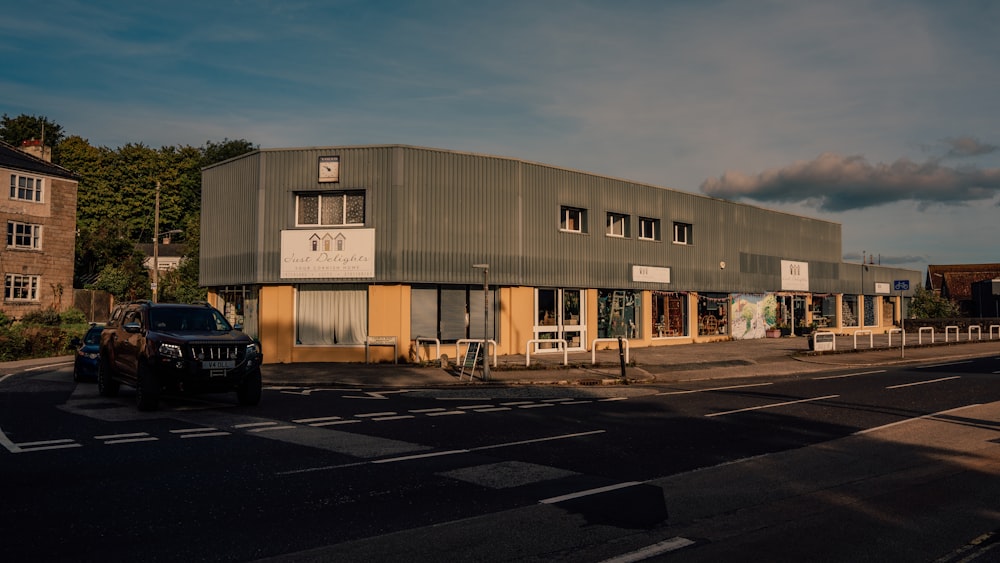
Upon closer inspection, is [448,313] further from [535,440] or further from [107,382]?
[535,440]

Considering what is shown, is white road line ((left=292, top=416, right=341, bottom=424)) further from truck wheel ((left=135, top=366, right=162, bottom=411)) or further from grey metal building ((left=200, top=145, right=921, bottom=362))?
grey metal building ((left=200, top=145, right=921, bottom=362))

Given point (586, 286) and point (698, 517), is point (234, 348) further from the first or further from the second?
point (586, 286)

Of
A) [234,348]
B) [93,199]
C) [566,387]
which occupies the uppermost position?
[93,199]

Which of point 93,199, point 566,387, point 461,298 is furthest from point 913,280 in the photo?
point 93,199

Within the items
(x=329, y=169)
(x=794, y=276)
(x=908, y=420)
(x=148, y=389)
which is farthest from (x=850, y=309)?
(x=148, y=389)

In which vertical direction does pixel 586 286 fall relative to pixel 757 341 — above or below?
above

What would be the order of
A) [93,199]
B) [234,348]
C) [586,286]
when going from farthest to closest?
[93,199] → [586,286] → [234,348]

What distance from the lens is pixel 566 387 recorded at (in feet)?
65.0

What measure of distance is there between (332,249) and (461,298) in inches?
206

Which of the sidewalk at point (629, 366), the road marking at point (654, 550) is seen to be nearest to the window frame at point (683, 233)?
the sidewalk at point (629, 366)

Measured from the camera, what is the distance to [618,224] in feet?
114

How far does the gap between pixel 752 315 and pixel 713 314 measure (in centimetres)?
434

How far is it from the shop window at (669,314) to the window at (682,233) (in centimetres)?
290

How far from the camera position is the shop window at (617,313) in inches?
1318
